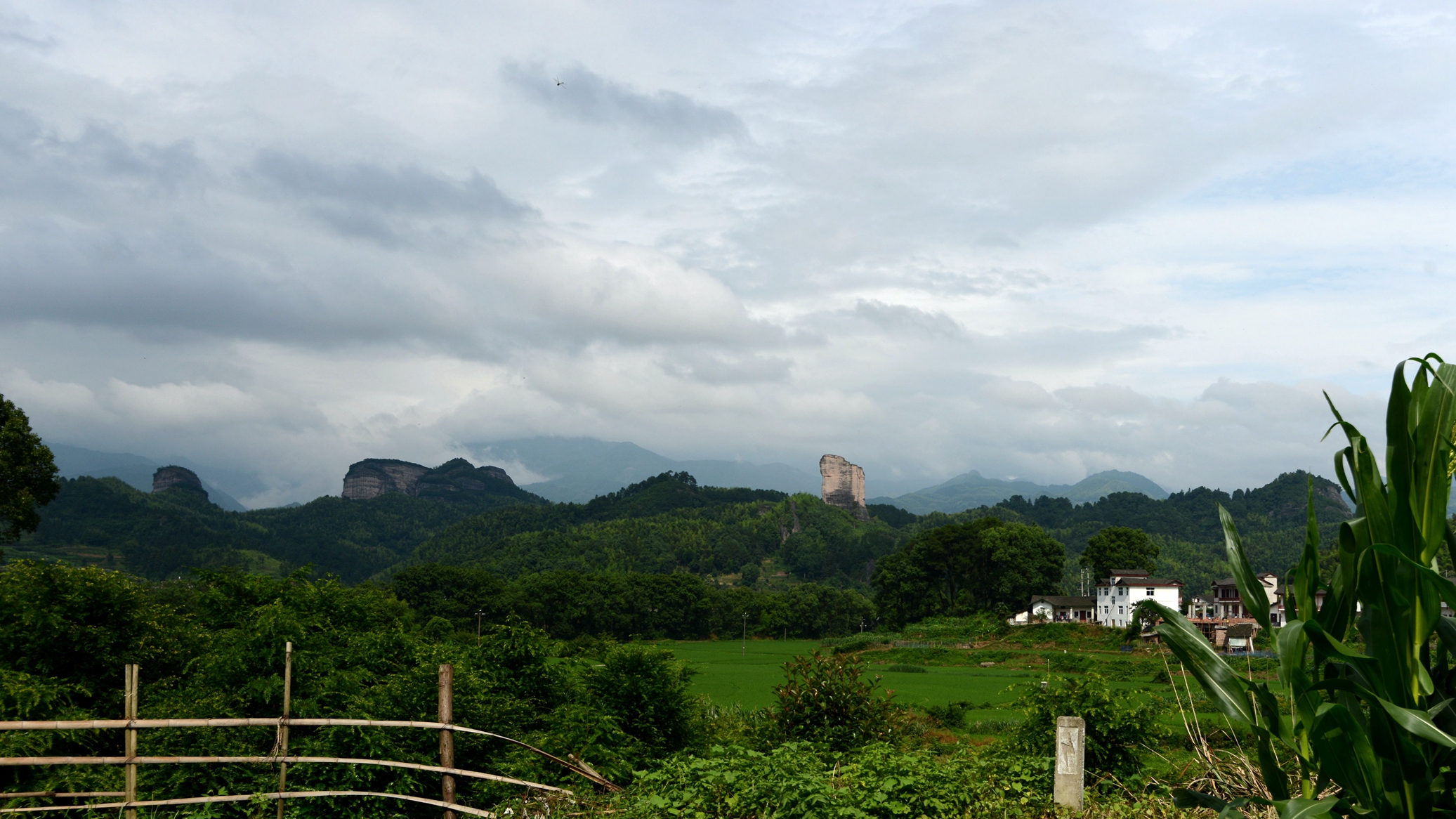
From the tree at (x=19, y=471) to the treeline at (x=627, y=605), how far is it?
3317cm

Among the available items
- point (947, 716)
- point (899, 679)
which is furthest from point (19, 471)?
point (899, 679)

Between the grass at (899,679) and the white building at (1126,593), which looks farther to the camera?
the white building at (1126,593)

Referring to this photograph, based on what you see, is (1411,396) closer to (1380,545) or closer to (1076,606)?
(1380,545)

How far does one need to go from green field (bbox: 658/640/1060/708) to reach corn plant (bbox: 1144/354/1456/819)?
16728 millimetres

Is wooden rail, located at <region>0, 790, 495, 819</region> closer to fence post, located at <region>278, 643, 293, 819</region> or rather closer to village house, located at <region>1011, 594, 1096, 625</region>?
fence post, located at <region>278, 643, 293, 819</region>

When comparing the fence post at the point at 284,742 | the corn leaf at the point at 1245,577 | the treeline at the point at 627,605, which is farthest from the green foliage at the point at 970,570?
the corn leaf at the point at 1245,577

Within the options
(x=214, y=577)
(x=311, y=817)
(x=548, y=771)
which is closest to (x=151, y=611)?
(x=214, y=577)

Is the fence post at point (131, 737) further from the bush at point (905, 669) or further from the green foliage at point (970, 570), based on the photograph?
the green foliage at point (970, 570)

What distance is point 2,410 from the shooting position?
22.6 meters

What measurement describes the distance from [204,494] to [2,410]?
145 meters

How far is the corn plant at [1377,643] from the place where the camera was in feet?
9.07

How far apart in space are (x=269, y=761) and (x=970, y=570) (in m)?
58.8

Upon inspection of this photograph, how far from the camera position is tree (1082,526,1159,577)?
58.5 metres

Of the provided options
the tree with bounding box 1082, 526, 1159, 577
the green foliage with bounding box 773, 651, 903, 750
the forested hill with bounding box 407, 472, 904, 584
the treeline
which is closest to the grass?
the green foliage with bounding box 773, 651, 903, 750
